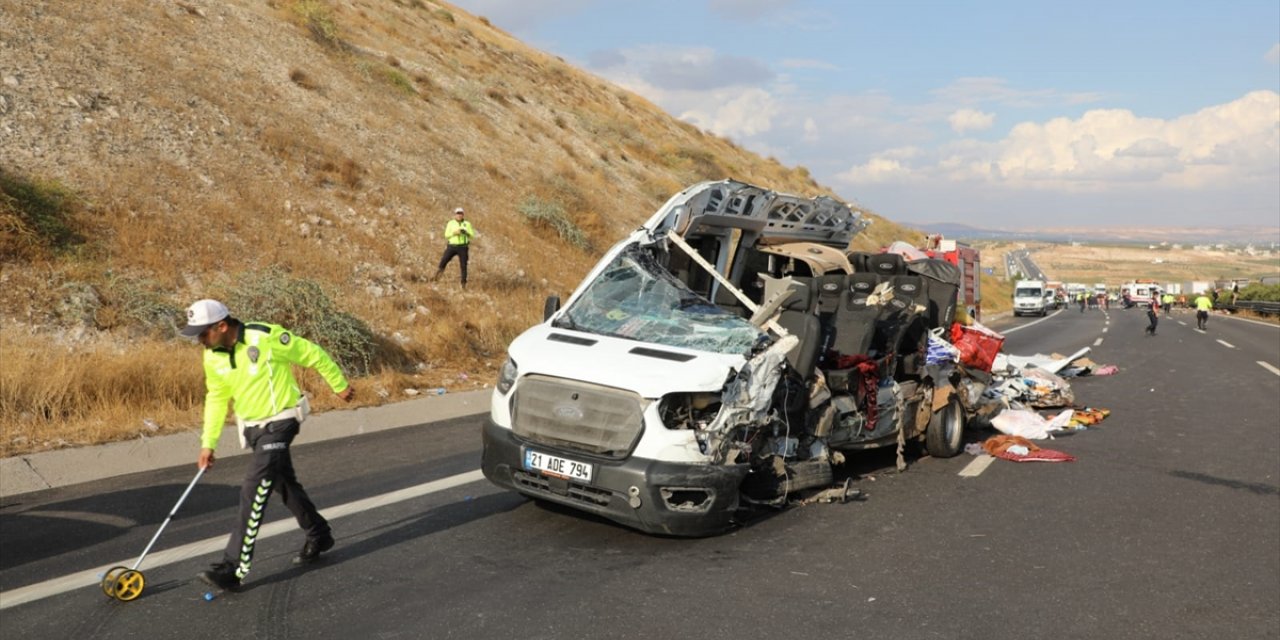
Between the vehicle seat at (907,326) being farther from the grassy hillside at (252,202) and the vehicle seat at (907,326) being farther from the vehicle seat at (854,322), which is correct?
the grassy hillside at (252,202)

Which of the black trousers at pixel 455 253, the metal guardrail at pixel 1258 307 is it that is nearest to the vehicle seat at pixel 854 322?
the black trousers at pixel 455 253

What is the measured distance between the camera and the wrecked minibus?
5.81 metres

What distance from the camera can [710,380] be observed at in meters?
5.93

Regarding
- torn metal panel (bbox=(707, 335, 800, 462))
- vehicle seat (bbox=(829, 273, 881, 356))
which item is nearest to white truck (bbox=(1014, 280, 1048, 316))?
vehicle seat (bbox=(829, 273, 881, 356))

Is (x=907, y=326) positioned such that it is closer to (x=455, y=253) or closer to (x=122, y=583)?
(x=122, y=583)

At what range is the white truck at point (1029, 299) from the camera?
1948 inches

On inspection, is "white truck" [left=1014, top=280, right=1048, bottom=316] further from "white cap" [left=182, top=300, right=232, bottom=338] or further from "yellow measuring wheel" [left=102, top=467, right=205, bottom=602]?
"yellow measuring wheel" [left=102, top=467, right=205, bottom=602]

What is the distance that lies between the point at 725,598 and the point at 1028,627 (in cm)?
155

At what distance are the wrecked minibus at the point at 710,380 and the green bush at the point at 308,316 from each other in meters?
6.12

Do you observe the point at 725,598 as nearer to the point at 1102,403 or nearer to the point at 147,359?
the point at 147,359

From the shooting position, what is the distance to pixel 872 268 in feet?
33.5

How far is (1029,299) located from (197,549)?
4986 cm

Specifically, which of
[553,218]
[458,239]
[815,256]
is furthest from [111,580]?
[553,218]

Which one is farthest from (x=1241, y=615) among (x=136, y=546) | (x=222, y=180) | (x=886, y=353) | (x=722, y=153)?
(x=722, y=153)
